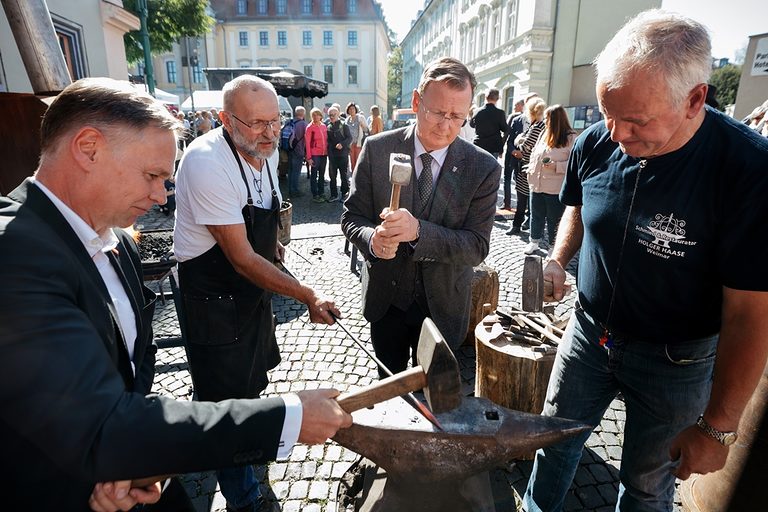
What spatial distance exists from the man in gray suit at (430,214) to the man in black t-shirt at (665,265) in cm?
56

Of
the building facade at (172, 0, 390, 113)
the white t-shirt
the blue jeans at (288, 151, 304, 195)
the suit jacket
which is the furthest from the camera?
the building facade at (172, 0, 390, 113)

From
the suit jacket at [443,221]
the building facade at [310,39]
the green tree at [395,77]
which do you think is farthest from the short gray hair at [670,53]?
the green tree at [395,77]

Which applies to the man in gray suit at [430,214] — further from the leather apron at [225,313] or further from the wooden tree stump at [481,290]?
the wooden tree stump at [481,290]

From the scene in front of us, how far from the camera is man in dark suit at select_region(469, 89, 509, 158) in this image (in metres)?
8.72

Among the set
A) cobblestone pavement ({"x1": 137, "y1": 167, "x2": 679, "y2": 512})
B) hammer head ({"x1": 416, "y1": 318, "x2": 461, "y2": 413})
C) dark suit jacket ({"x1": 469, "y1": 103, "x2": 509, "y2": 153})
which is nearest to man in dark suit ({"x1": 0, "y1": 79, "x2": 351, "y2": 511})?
hammer head ({"x1": 416, "y1": 318, "x2": 461, "y2": 413})

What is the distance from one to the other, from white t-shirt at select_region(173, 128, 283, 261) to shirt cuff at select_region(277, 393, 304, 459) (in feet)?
3.54

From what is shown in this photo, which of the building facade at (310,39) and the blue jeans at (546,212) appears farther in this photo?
the building facade at (310,39)

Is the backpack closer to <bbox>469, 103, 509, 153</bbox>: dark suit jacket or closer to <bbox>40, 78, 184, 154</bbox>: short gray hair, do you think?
<bbox>469, 103, 509, 153</bbox>: dark suit jacket

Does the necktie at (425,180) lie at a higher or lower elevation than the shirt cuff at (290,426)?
higher

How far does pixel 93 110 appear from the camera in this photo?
1220 millimetres

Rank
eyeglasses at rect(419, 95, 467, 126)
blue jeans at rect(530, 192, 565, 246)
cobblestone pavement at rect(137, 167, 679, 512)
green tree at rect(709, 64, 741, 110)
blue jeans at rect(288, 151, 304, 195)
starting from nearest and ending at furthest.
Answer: eyeglasses at rect(419, 95, 467, 126) < cobblestone pavement at rect(137, 167, 679, 512) < blue jeans at rect(530, 192, 565, 246) < blue jeans at rect(288, 151, 304, 195) < green tree at rect(709, 64, 741, 110)

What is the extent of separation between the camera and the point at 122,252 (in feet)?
5.14

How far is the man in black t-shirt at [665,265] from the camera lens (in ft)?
4.67

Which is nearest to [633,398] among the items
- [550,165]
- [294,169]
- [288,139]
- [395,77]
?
[550,165]
